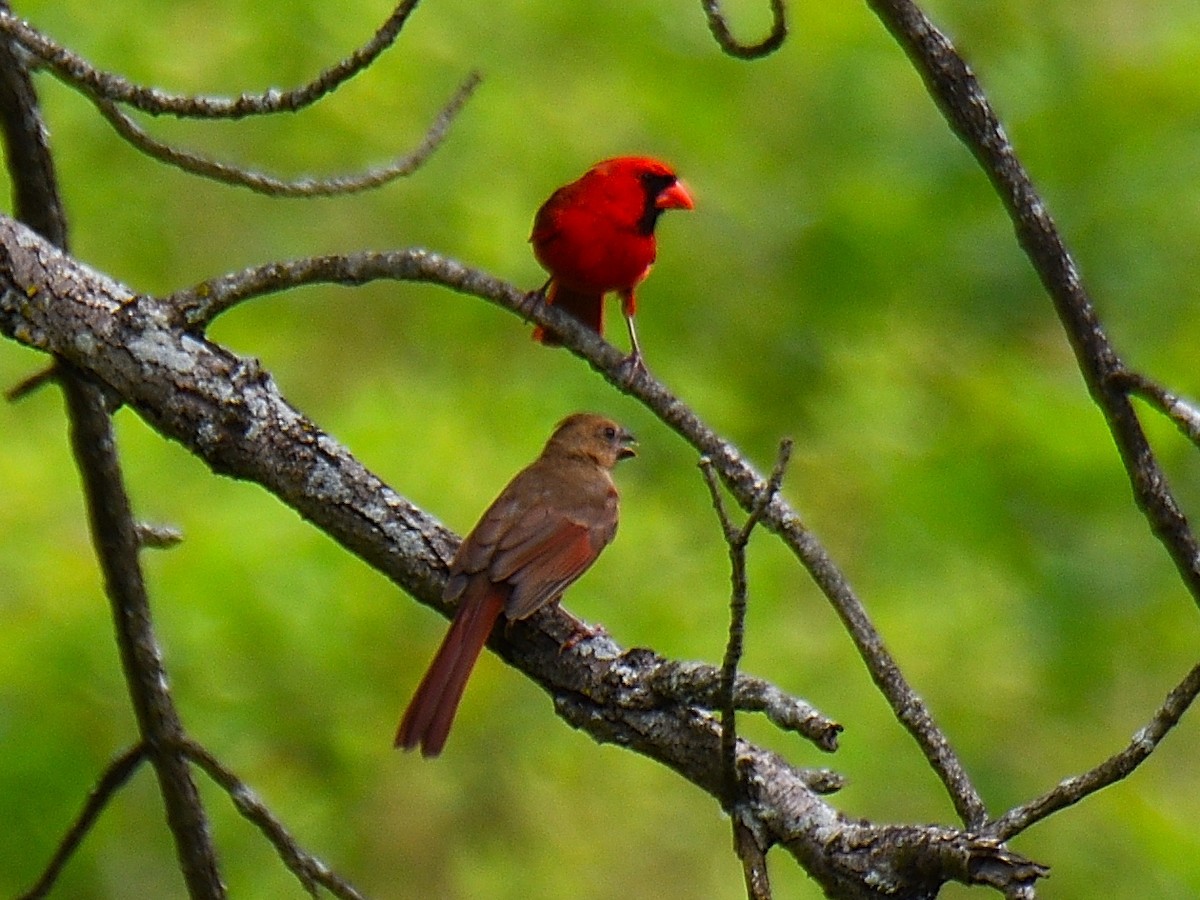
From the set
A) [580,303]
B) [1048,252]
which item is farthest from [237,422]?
[580,303]

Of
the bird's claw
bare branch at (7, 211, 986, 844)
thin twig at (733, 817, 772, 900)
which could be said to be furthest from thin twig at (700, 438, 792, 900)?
the bird's claw

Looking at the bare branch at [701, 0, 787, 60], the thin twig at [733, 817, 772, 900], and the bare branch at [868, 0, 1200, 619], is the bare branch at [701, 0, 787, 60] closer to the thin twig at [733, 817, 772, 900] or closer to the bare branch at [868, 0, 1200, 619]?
the bare branch at [868, 0, 1200, 619]

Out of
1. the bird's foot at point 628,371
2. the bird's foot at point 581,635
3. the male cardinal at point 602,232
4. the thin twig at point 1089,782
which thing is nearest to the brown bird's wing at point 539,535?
the bird's foot at point 581,635

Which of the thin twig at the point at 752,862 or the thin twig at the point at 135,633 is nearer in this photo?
the thin twig at the point at 752,862

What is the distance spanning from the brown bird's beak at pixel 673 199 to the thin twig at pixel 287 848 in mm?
3096

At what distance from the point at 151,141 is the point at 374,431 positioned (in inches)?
104

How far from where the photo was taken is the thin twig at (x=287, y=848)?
3.48 m

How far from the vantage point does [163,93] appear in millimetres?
3520

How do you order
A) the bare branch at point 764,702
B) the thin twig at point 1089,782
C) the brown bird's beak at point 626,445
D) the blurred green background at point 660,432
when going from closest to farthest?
the thin twig at point 1089,782 < the bare branch at point 764,702 < the blurred green background at point 660,432 < the brown bird's beak at point 626,445

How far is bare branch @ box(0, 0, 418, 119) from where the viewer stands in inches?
136

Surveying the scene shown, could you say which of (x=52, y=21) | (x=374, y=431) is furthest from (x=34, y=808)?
(x=52, y=21)

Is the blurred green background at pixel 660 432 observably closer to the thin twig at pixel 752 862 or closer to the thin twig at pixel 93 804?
the thin twig at pixel 93 804

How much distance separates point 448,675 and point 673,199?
2623mm

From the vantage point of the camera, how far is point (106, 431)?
4.08 m
